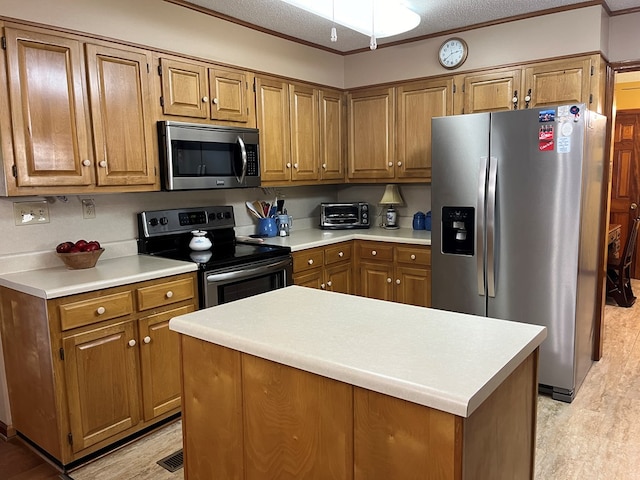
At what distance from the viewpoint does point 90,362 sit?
92.1 inches

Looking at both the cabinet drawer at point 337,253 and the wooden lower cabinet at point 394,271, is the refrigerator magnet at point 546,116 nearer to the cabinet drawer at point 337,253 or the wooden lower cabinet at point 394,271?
the wooden lower cabinet at point 394,271

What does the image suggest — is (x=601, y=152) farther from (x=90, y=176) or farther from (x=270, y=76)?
(x=90, y=176)

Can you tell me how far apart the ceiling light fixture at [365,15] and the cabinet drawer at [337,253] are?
5.29 ft

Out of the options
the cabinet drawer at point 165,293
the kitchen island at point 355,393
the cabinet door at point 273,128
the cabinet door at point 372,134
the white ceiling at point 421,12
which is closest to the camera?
the kitchen island at point 355,393

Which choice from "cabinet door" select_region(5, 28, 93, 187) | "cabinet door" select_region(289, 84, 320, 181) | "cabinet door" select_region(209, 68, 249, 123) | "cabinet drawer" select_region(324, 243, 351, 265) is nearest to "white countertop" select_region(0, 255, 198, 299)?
"cabinet door" select_region(5, 28, 93, 187)

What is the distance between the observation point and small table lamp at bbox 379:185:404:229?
4.31 m

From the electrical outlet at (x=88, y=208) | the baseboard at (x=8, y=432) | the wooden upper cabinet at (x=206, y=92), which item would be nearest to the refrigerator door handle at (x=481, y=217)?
the wooden upper cabinet at (x=206, y=92)

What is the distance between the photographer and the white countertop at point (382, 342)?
1.09 metres

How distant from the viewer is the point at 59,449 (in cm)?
229

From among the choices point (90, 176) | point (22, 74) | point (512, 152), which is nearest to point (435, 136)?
point (512, 152)

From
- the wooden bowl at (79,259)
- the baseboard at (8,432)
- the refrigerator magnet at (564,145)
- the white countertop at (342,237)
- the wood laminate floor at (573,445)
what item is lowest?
the wood laminate floor at (573,445)

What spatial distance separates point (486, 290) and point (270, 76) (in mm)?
2197

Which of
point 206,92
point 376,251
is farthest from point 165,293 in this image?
point 376,251

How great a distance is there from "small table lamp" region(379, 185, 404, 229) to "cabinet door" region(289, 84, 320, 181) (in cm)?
68
